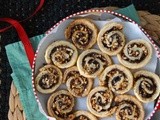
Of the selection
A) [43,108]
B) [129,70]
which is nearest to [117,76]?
[129,70]

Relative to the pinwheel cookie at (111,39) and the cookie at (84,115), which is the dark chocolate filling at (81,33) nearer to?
the pinwheel cookie at (111,39)

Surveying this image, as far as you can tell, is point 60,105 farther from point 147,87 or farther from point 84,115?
point 147,87

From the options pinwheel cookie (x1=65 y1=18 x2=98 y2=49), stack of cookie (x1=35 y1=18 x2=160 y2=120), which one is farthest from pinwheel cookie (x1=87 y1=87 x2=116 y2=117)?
pinwheel cookie (x1=65 y1=18 x2=98 y2=49)

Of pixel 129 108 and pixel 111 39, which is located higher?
pixel 111 39

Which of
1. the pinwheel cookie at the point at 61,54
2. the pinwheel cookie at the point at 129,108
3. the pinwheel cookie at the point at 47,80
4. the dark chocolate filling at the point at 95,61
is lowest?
the pinwheel cookie at the point at 129,108

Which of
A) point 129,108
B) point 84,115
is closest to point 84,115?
point 84,115

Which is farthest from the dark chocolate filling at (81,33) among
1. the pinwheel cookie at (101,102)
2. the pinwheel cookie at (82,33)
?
the pinwheel cookie at (101,102)
